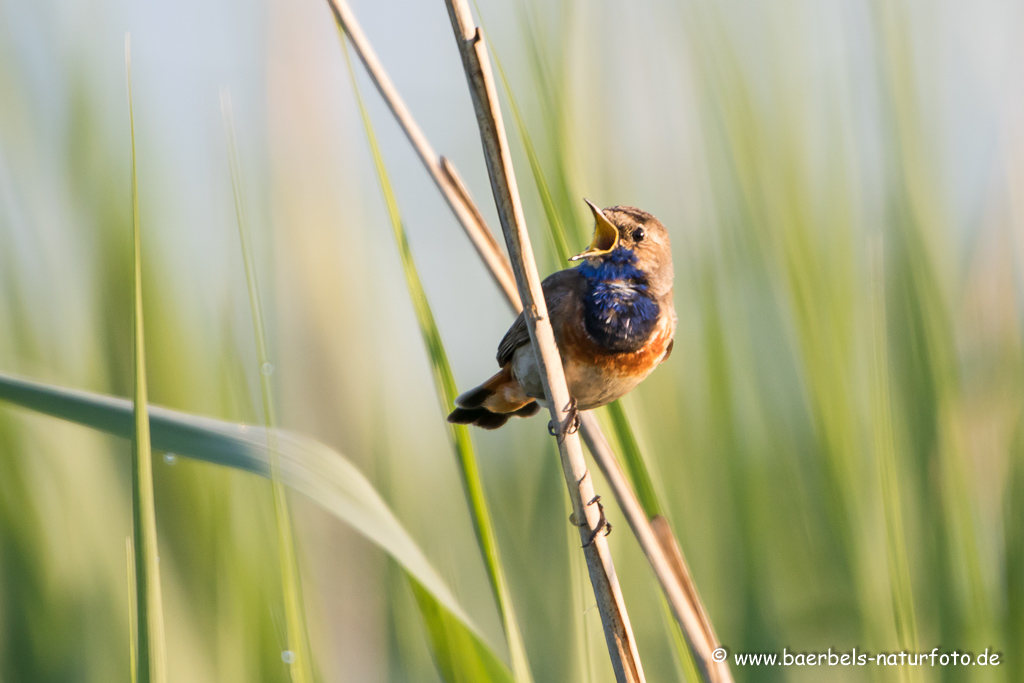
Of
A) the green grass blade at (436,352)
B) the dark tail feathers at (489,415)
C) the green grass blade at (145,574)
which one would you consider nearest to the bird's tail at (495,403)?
the dark tail feathers at (489,415)

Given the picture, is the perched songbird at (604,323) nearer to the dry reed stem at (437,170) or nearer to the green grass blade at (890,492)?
the dry reed stem at (437,170)

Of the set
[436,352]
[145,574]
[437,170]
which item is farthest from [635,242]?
[145,574]

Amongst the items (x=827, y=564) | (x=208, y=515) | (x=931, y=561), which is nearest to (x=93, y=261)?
Result: (x=208, y=515)

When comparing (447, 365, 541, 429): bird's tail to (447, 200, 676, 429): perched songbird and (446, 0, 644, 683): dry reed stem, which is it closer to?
(447, 200, 676, 429): perched songbird

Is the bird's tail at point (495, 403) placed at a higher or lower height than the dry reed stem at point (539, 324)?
higher

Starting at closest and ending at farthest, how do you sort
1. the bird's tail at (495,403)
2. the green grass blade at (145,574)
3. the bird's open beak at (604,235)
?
the green grass blade at (145,574), the bird's open beak at (604,235), the bird's tail at (495,403)

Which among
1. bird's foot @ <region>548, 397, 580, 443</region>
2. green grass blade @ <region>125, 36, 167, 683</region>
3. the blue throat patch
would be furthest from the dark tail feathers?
green grass blade @ <region>125, 36, 167, 683</region>
